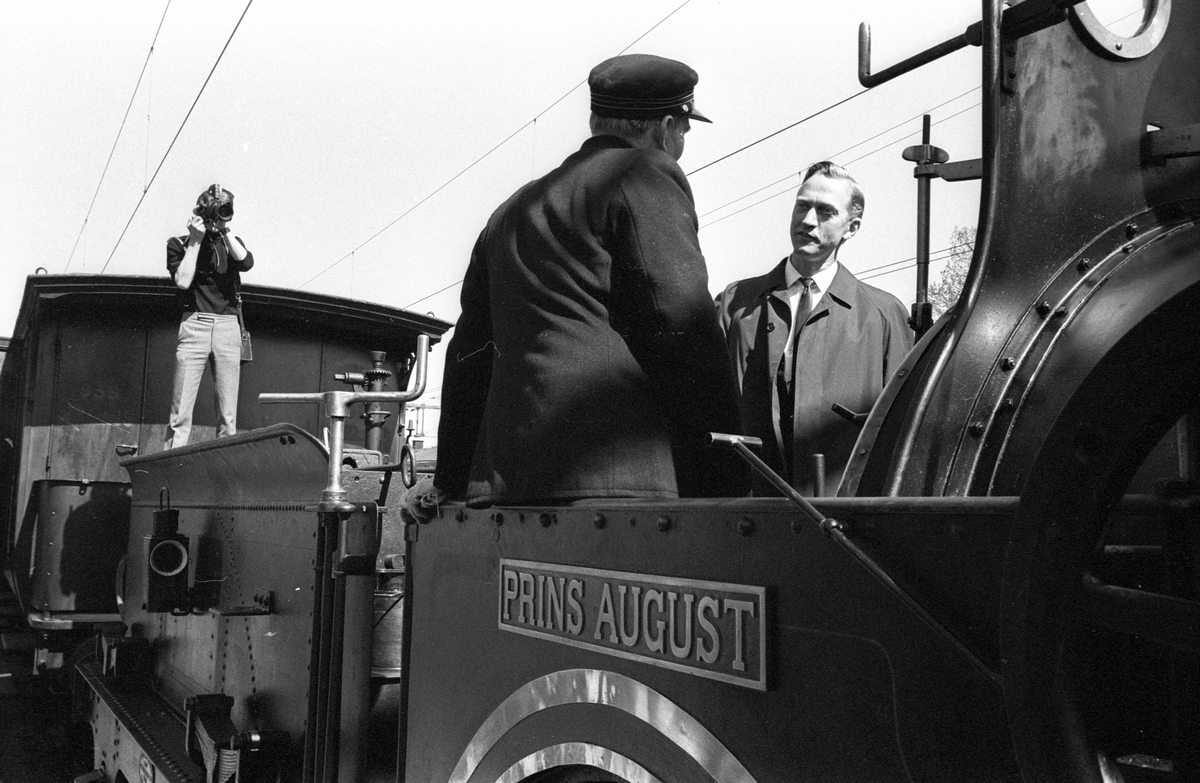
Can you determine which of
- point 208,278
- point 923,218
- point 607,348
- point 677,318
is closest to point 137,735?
point 208,278

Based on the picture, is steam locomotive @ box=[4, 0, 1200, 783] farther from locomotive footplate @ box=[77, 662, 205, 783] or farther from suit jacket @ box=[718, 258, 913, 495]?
locomotive footplate @ box=[77, 662, 205, 783]

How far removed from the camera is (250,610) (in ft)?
10.3

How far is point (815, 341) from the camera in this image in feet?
8.29

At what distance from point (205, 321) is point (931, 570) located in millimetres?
5081

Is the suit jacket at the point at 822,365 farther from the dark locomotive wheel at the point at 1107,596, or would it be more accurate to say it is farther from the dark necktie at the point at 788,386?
the dark locomotive wheel at the point at 1107,596

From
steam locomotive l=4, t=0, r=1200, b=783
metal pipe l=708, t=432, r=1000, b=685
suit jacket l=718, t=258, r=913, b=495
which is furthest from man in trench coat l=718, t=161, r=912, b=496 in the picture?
metal pipe l=708, t=432, r=1000, b=685

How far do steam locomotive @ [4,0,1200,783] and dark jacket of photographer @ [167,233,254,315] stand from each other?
3007mm

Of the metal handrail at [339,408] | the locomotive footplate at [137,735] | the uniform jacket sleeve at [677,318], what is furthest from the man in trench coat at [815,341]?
the locomotive footplate at [137,735]

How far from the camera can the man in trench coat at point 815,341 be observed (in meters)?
2.46

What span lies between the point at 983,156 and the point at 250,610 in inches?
96.3

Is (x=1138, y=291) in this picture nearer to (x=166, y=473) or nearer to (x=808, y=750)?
(x=808, y=750)

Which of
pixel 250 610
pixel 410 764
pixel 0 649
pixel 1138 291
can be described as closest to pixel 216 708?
pixel 250 610

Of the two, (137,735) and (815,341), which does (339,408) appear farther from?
(137,735)

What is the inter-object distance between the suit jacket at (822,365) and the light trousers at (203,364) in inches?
141
